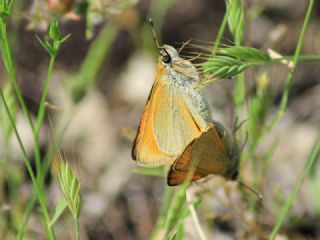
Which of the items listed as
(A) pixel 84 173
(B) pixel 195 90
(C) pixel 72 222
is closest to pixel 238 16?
(B) pixel 195 90

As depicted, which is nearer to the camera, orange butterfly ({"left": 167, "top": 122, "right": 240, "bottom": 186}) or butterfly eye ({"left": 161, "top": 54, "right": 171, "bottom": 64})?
orange butterfly ({"left": 167, "top": 122, "right": 240, "bottom": 186})

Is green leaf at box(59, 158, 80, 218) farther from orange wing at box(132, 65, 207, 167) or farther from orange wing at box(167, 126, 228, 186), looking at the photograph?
orange wing at box(132, 65, 207, 167)

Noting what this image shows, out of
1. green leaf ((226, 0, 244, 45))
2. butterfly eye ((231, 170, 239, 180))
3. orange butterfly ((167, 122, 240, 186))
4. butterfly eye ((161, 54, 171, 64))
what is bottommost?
butterfly eye ((231, 170, 239, 180))

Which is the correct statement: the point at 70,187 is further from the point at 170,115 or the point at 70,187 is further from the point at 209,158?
the point at 170,115

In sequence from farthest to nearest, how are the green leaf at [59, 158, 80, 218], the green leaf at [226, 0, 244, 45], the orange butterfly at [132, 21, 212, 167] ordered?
the orange butterfly at [132, 21, 212, 167] < the green leaf at [226, 0, 244, 45] < the green leaf at [59, 158, 80, 218]

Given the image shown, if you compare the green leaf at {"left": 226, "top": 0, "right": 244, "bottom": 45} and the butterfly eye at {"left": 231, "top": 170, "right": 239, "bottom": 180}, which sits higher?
the green leaf at {"left": 226, "top": 0, "right": 244, "bottom": 45}

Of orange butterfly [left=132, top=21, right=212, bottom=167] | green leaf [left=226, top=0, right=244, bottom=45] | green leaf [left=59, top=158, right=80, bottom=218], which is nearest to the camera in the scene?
green leaf [left=59, top=158, right=80, bottom=218]

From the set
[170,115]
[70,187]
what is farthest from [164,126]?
[70,187]

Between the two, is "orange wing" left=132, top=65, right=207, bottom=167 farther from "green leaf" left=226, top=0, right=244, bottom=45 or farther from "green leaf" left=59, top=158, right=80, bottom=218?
"green leaf" left=59, top=158, right=80, bottom=218

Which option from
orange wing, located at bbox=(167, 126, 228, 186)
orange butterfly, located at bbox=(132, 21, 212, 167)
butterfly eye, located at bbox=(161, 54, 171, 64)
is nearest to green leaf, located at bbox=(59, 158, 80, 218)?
orange wing, located at bbox=(167, 126, 228, 186)
